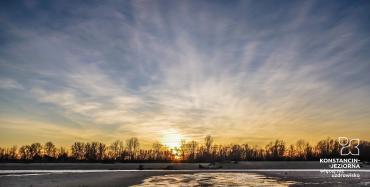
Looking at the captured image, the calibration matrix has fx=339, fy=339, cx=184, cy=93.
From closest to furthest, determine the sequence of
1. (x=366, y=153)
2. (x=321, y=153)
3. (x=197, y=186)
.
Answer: (x=197, y=186) → (x=366, y=153) → (x=321, y=153)

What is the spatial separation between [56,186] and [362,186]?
3651 cm

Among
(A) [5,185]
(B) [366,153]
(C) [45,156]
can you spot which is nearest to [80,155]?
(C) [45,156]

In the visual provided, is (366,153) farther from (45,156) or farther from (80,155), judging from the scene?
(45,156)

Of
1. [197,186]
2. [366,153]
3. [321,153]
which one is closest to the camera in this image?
[197,186]

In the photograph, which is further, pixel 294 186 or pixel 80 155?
pixel 80 155

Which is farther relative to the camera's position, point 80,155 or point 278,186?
point 80,155

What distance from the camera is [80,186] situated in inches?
1553

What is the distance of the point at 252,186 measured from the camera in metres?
39.4

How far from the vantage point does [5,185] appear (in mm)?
40250

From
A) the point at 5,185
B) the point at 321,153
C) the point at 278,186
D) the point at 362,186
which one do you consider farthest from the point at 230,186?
the point at 321,153

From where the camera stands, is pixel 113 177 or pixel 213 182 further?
pixel 113 177

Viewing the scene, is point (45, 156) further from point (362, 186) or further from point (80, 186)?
point (362, 186)

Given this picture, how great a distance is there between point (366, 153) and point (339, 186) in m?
140

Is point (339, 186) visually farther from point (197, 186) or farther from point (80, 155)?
point (80, 155)
